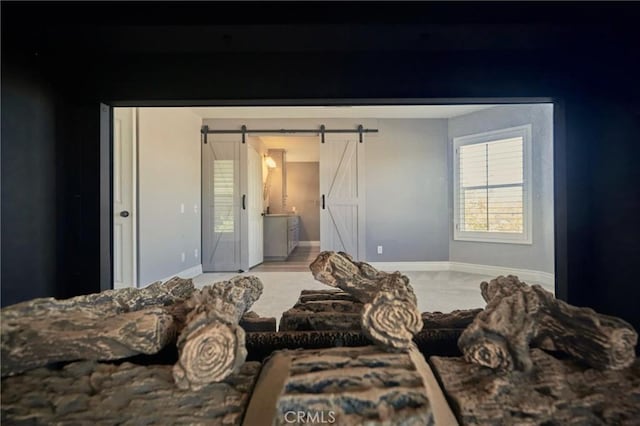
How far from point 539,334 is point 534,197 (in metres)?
4.23

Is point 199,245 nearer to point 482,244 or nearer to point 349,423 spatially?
point 482,244

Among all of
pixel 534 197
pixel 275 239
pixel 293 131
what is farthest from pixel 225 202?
pixel 534 197

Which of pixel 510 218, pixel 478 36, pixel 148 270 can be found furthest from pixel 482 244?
pixel 148 270

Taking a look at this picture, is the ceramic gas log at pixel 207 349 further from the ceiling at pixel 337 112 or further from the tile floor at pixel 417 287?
the ceiling at pixel 337 112

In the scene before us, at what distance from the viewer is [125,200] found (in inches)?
129

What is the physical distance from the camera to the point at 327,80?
1.26m

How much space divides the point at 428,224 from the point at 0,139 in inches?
204

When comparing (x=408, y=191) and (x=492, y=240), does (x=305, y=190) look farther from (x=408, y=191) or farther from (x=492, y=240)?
(x=492, y=240)

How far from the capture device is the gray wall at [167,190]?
11.4 feet

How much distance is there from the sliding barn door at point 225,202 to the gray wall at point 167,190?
19 cm

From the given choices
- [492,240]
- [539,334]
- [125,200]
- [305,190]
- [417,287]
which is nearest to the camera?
[539,334]

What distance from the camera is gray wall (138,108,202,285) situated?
347 centimetres

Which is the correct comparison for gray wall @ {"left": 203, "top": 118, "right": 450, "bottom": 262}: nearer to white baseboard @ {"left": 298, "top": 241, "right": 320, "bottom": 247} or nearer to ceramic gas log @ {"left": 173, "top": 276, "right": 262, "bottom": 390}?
white baseboard @ {"left": 298, "top": 241, "right": 320, "bottom": 247}

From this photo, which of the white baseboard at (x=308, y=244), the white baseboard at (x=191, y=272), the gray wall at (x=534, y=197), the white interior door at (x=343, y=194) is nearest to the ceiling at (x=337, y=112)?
the gray wall at (x=534, y=197)
